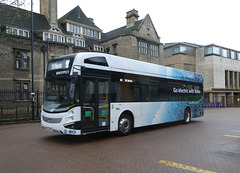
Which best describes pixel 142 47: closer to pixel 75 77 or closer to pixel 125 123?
pixel 125 123

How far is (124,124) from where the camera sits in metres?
8.96

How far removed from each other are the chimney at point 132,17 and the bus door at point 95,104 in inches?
1217

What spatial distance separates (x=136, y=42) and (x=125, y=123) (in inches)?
1034

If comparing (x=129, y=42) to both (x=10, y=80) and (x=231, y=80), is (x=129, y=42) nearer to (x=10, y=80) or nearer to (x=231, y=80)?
(x=10, y=80)

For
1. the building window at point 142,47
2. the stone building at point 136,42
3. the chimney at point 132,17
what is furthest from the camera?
the chimney at point 132,17

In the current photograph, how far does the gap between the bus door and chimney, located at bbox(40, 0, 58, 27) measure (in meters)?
25.1

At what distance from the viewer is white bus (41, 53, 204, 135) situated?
7230 millimetres

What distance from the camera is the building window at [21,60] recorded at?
909 inches

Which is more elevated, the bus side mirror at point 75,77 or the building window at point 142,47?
the building window at point 142,47

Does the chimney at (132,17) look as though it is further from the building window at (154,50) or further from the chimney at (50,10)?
the chimney at (50,10)

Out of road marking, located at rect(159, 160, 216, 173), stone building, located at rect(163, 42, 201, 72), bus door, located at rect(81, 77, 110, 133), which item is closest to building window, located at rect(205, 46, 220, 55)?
stone building, located at rect(163, 42, 201, 72)

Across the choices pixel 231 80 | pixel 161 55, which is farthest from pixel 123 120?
pixel 231 80

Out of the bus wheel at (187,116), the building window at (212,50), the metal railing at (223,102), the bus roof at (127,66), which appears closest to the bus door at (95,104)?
the bus roof at (127,66)

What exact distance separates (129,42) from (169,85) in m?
22.3
